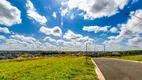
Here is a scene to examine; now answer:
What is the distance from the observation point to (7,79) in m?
15.9

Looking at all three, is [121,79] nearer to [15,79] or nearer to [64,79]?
[64,79]

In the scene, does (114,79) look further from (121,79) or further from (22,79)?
(22,79)

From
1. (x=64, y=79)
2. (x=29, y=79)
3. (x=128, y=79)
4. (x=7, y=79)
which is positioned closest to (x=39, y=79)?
(x=29, y=79)

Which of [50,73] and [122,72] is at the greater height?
[50,73]

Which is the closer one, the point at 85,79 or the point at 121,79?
the point at 85,79

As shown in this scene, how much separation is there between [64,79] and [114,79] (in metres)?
5.08

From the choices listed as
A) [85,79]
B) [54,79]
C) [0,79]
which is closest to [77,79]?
[85,79]

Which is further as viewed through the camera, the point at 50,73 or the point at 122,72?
the point at 122,72

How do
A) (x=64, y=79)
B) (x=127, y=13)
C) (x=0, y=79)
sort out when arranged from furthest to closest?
1. (x=127, y=13)
2. (x=0, y=79)
3. (x=64, y=79)

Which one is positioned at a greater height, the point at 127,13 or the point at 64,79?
the point at 127,13

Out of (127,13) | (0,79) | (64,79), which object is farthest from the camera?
(127,13)

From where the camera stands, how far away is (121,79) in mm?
16359

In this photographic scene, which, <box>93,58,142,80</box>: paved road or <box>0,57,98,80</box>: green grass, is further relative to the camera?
<box>93,58,142,80</box>: paved road

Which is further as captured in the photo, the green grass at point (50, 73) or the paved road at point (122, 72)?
the paved road at point (122, 72)
